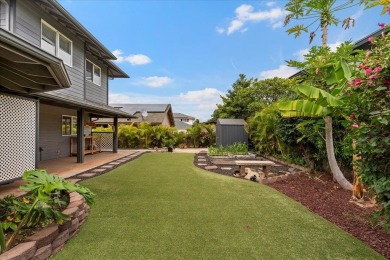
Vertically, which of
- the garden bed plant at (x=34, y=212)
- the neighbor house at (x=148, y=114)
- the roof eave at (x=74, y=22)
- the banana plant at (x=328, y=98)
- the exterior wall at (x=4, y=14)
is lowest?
the garden bed plant at (x=34, y=212)

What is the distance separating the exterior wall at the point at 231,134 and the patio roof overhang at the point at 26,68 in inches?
453

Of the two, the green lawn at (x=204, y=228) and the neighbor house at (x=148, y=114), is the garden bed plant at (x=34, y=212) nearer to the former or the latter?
the green lawn at (x=204, y=228)

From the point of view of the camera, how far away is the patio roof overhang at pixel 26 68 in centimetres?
331

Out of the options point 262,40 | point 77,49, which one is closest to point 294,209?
point 77,49

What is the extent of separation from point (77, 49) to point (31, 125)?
6592 millimetres

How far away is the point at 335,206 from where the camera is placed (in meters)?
5.16

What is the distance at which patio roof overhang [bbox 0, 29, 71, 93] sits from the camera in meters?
3.31

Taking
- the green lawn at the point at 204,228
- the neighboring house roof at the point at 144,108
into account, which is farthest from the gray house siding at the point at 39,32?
the neighboring house roof at the point at 144,108

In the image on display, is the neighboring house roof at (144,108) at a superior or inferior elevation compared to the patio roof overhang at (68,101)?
superior

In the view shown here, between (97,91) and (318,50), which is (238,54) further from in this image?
(318,50)

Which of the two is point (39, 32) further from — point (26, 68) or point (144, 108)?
point (144, 108)

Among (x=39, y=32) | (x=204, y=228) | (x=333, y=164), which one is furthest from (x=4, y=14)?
(x=333, y=164)

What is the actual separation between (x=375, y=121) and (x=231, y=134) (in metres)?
13.6

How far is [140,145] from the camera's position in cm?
2083
